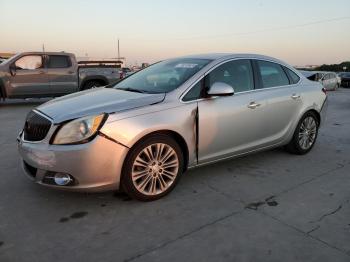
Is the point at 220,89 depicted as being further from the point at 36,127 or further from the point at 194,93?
the point at 36,127

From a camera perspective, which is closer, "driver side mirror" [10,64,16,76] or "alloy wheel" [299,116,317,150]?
"alloy wheel" [299,116,317,150]

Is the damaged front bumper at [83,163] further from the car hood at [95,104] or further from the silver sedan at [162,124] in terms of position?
the car hood at [95,104]

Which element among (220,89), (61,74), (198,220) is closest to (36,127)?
(198,220)

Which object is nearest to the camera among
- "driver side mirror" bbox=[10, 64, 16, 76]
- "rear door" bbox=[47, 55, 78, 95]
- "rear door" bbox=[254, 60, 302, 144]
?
"rear door" bbox=[254, 60, 302, 144]

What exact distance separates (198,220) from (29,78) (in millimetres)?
10150

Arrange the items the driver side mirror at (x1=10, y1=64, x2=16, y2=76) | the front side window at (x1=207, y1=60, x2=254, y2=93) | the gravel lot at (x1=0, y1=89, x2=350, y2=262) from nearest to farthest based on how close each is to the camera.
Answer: the gravel lot at (x1=0, y1=89, x2=350, y2=262) → the front side window at (x1=207, y1=60, x2=254, y2=93) → the driver side mirror at (x1=10, y1=64, x2=16, y2=76)

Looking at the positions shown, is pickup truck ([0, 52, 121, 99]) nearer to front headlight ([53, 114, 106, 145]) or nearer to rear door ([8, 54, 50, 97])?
rear door ([8, 54, 50, 97])

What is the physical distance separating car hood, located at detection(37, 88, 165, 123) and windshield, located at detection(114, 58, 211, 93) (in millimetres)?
272

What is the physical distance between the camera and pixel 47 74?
12.3 m

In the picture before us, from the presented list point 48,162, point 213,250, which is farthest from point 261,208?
point 48,162

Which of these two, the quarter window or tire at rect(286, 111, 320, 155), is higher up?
the quarter window

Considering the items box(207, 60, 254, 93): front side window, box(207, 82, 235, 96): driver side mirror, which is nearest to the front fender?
box(207, 82, 235, 96): driver side mirror

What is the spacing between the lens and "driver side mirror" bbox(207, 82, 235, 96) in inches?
163

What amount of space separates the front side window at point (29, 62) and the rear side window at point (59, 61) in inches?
13.1
